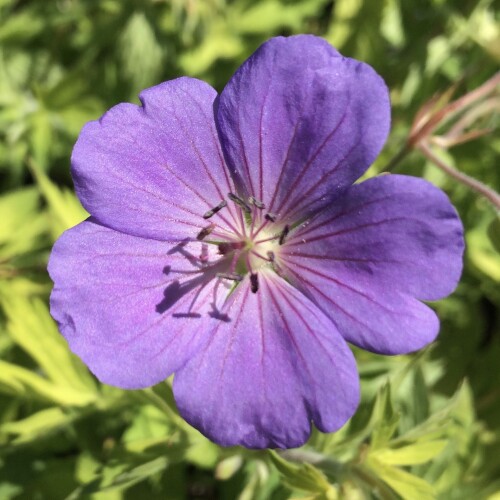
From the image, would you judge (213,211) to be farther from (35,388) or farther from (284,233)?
(35,388)

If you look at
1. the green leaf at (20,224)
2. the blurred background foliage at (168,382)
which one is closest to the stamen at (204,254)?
the blurred background foliage at (168,382)

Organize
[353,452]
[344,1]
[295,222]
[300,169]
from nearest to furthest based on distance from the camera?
1. [300,169]
2. [295,222]
3. [353,452]
4. [344,1]

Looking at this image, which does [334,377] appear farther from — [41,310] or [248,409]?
[41,310]

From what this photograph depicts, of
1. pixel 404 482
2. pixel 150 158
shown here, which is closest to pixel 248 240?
pixel 150 158

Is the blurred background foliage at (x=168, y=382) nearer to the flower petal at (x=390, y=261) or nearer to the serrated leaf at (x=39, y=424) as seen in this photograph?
the serrated leaf at (x=39, y=424)

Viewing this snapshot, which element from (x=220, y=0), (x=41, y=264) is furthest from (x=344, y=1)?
(x=41, y=264)

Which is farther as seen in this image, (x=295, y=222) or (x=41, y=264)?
(x=41, y=264)

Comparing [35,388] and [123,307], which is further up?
[123,307]
